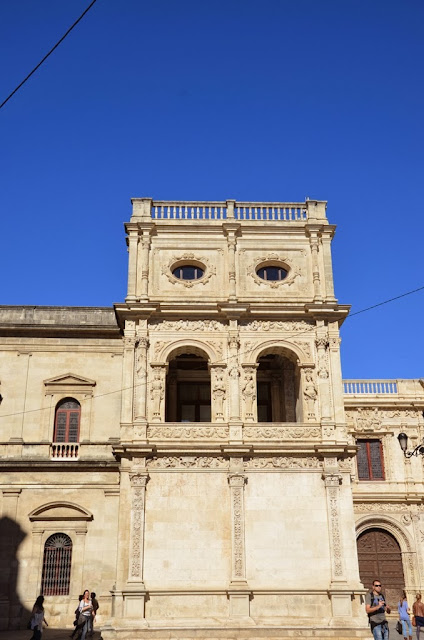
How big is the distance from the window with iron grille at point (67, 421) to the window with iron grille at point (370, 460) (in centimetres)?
1363

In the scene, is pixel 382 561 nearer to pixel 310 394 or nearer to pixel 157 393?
pixel 310 394

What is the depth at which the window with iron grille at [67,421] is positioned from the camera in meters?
26.5

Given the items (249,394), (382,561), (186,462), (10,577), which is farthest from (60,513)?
(382,561)

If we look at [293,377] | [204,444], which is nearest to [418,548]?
[293,377]

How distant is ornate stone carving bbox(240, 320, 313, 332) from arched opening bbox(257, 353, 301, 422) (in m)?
1.69

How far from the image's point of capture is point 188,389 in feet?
93.4

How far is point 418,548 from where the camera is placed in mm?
30672

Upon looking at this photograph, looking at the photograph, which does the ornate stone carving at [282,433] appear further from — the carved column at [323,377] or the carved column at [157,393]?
the carved column at [157,393]

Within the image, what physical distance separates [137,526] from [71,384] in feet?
23.3

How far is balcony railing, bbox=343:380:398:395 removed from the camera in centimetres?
3359

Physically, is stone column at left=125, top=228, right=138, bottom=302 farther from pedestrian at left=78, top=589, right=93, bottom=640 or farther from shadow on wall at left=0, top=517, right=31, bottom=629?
pedestrian at left=78, top=589, right=93, bottom=640

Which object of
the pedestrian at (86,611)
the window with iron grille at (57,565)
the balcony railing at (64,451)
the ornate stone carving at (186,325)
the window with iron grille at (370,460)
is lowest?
the pedestrian at (86,611)

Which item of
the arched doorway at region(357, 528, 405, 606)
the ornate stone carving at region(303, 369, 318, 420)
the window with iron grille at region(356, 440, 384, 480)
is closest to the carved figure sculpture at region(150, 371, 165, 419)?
the ornate stone carving at region(303, 369, 318, 420)

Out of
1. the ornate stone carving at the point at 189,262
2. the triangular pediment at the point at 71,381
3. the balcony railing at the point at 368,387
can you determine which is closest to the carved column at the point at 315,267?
the ornate stone carving at the point at 189,262
